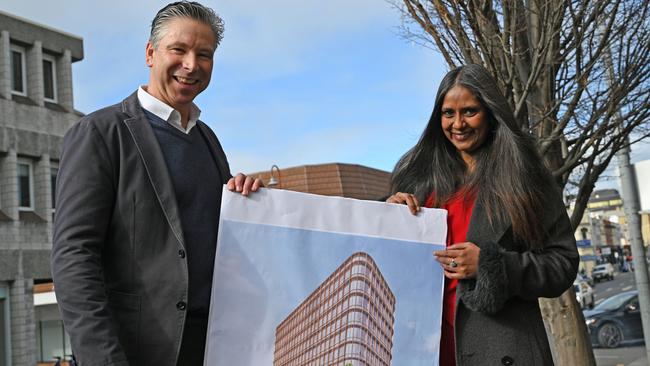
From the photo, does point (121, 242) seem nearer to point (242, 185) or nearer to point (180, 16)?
point (242, 185)

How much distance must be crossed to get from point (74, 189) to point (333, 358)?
104 cm

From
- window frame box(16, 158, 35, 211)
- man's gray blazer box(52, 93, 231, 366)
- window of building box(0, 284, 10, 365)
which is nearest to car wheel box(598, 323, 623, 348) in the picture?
window of building box(0, 284, 10, 365)

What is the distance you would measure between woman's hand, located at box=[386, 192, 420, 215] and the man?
0.58 m

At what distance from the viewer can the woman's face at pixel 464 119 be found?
3338 mm

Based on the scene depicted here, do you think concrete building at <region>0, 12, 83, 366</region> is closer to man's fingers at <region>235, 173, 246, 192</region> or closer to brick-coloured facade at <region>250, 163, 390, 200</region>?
brick-coloured facade at <region>250, 163, 390, 200</region>

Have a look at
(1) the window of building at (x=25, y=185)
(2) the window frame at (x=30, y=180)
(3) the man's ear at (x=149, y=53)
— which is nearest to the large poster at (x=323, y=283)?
(3) the man's ear at (x=149, y=53)

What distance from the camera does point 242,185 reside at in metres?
3.03

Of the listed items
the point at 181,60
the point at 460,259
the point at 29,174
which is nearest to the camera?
the point at 181,60

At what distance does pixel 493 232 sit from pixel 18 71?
29.1 meters

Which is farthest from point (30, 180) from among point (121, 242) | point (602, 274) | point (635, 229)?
point (602, 274)

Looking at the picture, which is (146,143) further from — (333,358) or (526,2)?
(526,2)

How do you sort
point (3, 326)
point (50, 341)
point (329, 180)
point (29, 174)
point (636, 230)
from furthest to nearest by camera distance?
point (329, 180), point (50, 341), point (29, 174), point (3, 326), point (636, 230)

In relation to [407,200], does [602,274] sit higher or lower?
lower

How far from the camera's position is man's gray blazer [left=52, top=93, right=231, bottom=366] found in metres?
2.60
